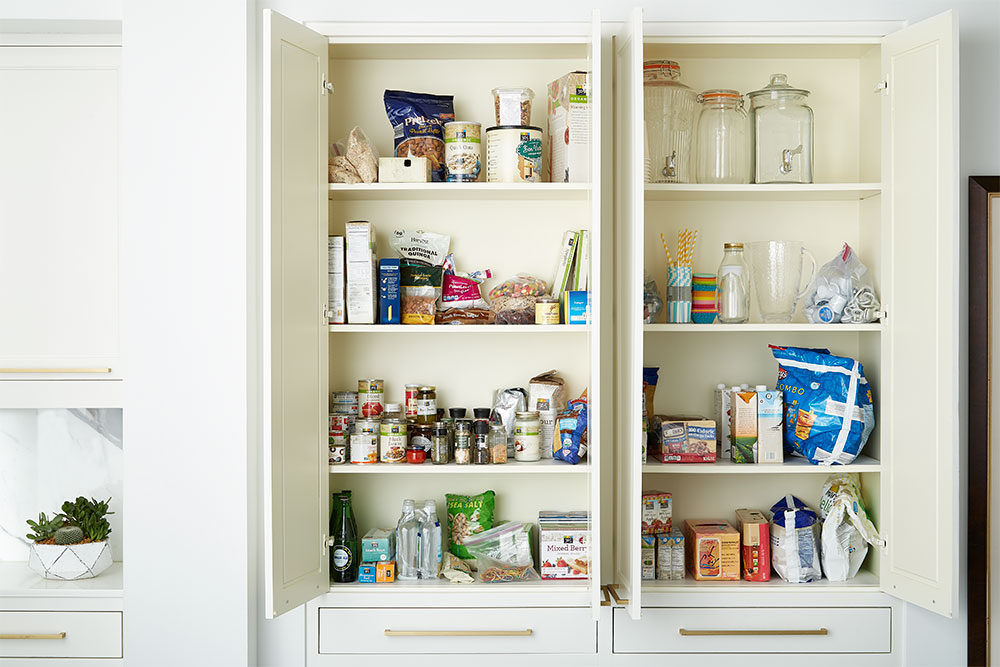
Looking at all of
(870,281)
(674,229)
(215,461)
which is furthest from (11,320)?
(870,281)

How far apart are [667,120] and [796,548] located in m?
1.30

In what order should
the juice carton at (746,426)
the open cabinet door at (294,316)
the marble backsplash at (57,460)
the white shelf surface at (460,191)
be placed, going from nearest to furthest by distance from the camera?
the open cabinet door at (294,316) < the white shelf surface at (460,191) < the juice carton at (746,426) < the marble backsplash at (57,460)

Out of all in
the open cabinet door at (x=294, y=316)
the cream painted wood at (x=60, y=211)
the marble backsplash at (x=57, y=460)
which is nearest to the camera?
the open cabinet door at (x=294, y=316)

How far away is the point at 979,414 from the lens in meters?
2.17

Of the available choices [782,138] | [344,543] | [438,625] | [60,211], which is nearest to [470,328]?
[344,543]

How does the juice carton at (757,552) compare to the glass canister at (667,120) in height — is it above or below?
below

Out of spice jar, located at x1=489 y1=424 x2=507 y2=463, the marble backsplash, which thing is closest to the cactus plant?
the marble backsplash

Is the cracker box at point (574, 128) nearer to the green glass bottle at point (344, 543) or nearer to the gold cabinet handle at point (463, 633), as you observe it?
the green glass bottle at point (344, 543)

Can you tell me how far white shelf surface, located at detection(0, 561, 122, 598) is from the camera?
2.15m

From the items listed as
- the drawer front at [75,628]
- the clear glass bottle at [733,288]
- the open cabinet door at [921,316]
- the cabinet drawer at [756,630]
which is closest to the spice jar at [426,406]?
the cabinet drawer at [756,630]

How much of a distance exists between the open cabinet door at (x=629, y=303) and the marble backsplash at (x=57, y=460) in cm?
161

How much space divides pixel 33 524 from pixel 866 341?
8.35 ft

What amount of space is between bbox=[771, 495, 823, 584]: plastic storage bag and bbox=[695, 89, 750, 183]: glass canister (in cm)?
101

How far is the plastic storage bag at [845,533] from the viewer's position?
7.23 ft
